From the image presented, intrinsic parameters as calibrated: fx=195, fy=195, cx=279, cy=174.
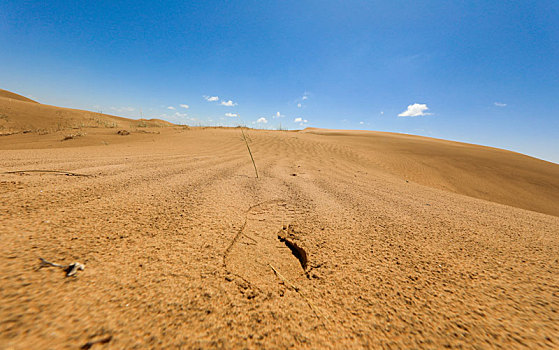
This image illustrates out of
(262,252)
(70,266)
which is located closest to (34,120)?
(70,266)

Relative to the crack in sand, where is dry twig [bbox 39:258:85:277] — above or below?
above

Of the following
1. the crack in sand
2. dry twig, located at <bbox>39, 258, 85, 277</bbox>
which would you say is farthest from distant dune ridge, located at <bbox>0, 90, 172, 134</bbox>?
the crack in sand

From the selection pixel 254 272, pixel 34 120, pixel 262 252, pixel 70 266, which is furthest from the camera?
pixel 34 120

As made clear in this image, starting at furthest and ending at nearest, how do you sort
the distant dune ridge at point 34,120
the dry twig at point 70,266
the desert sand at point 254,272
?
the distant dune ridge at point 34,120 < the dry twig at point 70,266 < the desert sand at point 254,272

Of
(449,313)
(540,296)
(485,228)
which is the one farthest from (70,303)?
(485,228)

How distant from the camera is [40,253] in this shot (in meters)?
0.67

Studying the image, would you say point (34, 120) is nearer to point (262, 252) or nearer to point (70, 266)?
point (70, 266)

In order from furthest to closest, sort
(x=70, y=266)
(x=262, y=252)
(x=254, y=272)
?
(x=262, y=252) → (x=254, y=272) → (x=70, y=266)

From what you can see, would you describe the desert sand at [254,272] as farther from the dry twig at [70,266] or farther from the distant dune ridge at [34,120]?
the distant dune ridge at [34,120]

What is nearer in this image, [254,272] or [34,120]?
[254,272]

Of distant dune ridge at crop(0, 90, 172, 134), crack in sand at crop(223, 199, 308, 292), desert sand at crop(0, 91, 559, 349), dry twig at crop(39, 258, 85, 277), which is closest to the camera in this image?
desert sand at crop(0, 91, 559, 349)

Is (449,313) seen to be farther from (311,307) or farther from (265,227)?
(265,227)

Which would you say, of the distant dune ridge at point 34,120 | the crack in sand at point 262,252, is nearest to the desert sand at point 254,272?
the crack in sand at point 262,252

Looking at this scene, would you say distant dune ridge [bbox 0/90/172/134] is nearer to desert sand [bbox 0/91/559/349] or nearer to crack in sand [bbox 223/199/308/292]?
desert sand [bbox 0/91/559/349]
